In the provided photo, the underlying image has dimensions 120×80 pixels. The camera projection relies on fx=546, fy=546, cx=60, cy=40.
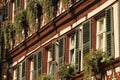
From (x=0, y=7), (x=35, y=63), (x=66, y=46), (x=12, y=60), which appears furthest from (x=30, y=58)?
(x=0, y=7)

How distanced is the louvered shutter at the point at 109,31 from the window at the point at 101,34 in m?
0.52

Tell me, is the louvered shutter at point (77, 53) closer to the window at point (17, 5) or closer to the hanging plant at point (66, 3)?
the hanging plant at point (66, 3)

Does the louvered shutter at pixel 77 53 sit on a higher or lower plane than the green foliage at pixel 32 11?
lower

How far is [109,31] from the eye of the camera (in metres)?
21.7

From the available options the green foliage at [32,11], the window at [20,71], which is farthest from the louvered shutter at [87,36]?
the window at [20,71]

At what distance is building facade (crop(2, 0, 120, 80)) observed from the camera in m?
21.6

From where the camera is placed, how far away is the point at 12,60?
3506 cm

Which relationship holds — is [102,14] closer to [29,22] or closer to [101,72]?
[101,72]

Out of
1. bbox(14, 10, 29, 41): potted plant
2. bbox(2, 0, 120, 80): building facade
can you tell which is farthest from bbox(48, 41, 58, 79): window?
bbox(14, 10, 29, 41): potted plant

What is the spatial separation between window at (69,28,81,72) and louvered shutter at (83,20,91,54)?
2.00ft

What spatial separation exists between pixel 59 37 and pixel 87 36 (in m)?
3.41

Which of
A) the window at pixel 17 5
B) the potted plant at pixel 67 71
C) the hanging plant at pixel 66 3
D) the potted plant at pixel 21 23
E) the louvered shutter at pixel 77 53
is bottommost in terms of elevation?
the potted plant at pixel 67 71

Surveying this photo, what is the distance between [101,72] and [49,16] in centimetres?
724

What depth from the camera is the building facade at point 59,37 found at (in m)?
21.6
